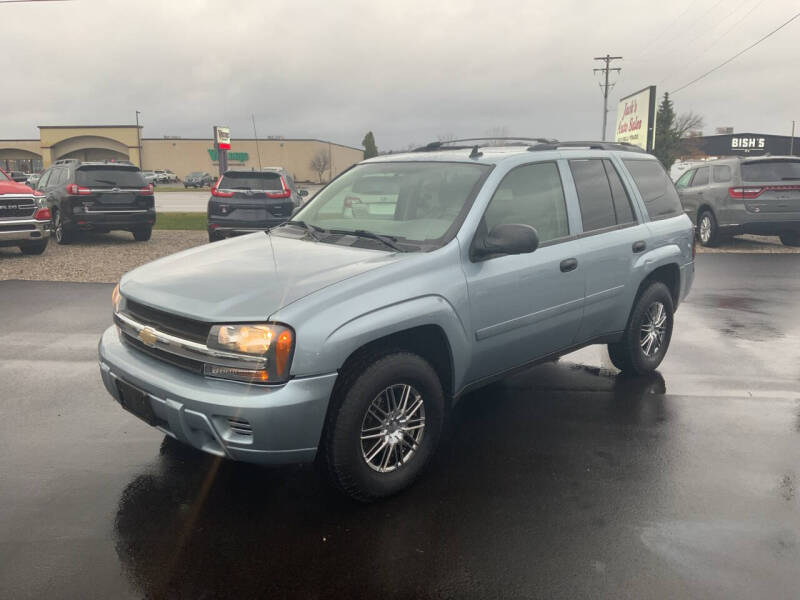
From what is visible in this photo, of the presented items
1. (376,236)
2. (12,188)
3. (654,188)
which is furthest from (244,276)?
(12,188)

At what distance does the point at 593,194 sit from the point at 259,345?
2889 mm

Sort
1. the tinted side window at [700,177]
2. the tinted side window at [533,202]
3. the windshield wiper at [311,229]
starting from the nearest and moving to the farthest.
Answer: the tinted side window at [533,202] → the windshield wiper at [311,229] → the tinted side window at [700,177]

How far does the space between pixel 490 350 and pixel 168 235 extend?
48.5 feet

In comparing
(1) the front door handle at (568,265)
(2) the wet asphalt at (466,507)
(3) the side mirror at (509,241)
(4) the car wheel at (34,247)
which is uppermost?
(3) the side mirror at (509,241)

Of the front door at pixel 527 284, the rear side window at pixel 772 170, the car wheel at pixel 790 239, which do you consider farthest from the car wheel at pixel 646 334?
the car wheel at pixel 790 239

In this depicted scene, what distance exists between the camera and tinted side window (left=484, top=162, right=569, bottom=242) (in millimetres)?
4051

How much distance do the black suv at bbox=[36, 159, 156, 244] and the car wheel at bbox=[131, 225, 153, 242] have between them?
0.02 metres

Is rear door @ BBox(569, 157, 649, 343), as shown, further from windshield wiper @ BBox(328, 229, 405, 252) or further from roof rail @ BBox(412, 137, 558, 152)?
windshield wiper @ BBox(328, 229, 405, 252)

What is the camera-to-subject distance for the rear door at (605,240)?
15.1 ft

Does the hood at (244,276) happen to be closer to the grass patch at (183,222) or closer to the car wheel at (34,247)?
the car wheel at (34,247)

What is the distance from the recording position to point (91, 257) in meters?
12.8

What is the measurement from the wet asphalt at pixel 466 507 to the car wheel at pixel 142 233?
9.79m

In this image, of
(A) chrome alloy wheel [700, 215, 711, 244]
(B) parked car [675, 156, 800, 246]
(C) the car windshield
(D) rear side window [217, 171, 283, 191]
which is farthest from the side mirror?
(A) chrome alloy wheel [700, 215, 711, 244]

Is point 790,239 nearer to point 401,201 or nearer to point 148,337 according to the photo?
point 401,201
